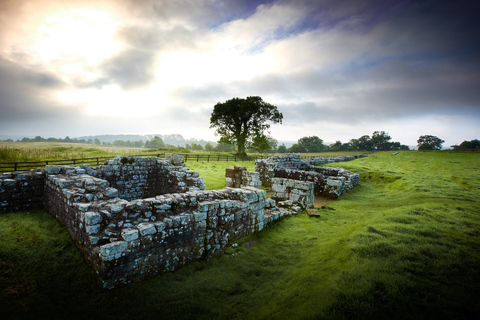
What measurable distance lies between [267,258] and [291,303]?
7.67 ft

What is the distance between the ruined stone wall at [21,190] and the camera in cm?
726

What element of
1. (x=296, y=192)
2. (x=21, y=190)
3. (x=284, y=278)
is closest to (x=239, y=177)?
(x=296, y=192)

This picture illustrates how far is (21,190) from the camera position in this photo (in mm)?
7543

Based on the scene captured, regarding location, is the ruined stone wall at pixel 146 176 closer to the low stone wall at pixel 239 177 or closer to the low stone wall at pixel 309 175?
the low stone wall at pixel 239 177

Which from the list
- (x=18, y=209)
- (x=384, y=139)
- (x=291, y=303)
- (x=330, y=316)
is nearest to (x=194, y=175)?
(x=18, y=209)

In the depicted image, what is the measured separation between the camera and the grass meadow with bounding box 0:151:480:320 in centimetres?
323

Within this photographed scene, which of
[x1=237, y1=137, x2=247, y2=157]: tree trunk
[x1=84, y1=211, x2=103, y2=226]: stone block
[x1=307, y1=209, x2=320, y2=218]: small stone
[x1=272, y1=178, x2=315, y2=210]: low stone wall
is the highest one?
[x1=237, y1=137, x2=247, y2=157]: tree trunk

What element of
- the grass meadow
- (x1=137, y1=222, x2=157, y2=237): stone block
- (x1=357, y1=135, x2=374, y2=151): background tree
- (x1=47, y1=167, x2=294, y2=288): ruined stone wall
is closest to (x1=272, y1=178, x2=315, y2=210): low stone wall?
the grass meadow

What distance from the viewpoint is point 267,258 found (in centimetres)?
616

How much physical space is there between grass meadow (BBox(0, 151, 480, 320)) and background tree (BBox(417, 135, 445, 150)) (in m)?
71.8

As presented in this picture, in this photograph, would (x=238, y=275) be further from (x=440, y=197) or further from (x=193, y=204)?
(x=440, y=197)

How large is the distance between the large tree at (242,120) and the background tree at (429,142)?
51.2 meters

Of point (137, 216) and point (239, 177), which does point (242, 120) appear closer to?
point (239, 177)

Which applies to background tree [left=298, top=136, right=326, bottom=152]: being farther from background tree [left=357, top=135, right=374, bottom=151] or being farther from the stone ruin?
the stone ruin
